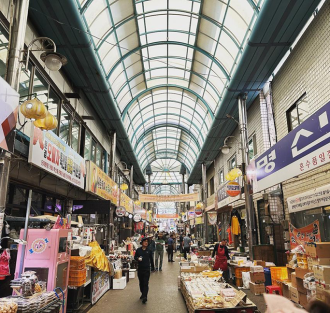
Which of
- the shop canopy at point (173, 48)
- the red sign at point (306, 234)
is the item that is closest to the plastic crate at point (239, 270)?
the red sign at point (306, 234)

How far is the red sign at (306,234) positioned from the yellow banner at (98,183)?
25.4 ft

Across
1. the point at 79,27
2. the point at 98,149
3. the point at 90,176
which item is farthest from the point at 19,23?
the point at 98,149

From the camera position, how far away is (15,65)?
5277 mm

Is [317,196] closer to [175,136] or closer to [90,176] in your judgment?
[90,176]

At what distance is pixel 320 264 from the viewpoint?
5.96m

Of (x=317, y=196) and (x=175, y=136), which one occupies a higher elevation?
(x=175, y=136)

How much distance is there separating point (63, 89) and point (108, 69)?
2.87 m

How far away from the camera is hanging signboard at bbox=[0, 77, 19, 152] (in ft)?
15.6

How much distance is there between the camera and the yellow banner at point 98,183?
11.6 metres

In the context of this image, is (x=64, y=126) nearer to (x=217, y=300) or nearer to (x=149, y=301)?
(x=149, y=301)

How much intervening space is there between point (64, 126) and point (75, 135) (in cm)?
138

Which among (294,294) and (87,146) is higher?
(87,146)

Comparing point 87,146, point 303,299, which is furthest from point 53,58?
point 87,146

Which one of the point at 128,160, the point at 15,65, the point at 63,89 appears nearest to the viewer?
the point at 15,65
